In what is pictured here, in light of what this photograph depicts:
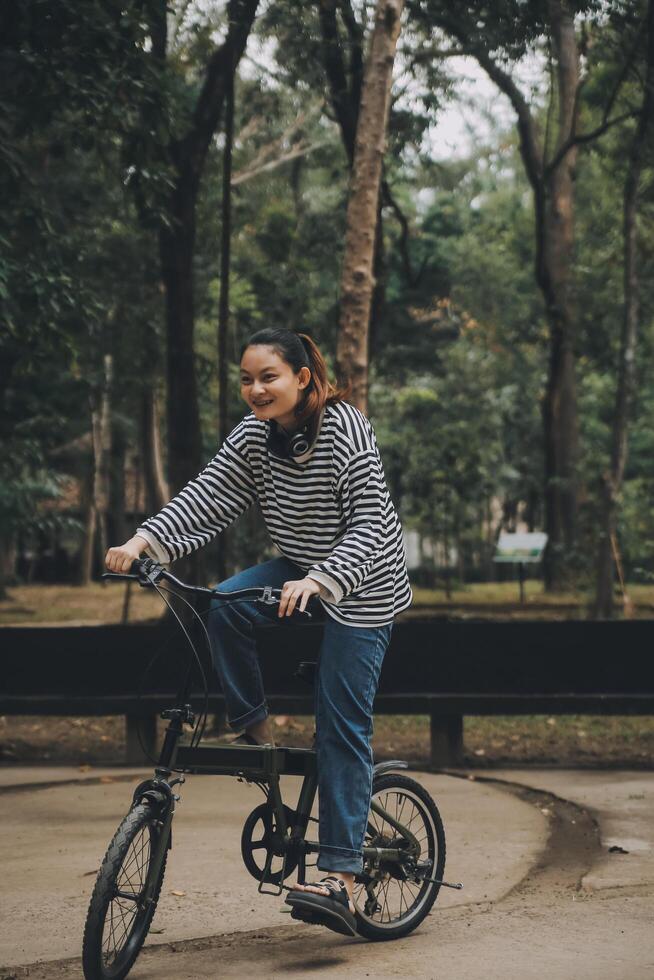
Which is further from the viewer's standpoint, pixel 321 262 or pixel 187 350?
pixel 321 262

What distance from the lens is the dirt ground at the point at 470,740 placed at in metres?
9.39

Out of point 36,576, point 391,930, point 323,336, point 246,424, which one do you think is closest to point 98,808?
point 391,930

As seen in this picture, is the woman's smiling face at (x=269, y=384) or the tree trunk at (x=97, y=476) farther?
the tree trunk at (x=97, y=476)

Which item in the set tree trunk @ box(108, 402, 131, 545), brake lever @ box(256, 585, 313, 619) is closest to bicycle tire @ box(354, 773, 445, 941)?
brake lever @ box(256, 585, 313, 619)

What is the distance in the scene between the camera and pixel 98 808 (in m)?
7.29

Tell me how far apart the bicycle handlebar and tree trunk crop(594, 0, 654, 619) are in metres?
13.7

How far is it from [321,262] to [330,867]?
23006 mm

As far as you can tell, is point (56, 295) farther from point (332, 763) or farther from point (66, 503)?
point (66, 503)

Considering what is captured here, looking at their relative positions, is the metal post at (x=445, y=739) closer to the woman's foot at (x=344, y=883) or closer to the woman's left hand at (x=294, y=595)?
the woman's foot at (x=344, y=883)

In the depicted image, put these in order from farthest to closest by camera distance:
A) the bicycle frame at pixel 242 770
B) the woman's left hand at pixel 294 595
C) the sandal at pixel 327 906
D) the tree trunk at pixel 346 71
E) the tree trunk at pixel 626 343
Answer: the tree trunk at pixel 626 343 → the tree trunk at pixel 346 71 → the sandal at pixel 327 906 → the bicycle frame at pixel 242 770 → the woman's left hand at pixel 294 595

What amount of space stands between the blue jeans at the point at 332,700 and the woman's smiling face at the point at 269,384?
1.79 feet

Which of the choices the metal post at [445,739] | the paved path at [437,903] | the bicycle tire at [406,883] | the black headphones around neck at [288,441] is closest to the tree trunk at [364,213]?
the metal post at [445,739]

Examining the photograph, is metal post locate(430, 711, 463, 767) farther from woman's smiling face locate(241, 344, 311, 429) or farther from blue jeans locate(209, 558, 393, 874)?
woman's smiling face locate(241, 344, 311, 429)

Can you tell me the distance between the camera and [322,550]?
449 cm
